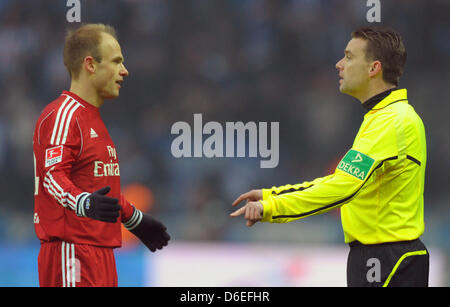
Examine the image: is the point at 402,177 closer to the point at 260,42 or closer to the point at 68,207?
the point at 68,207

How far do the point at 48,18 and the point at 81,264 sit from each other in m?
7.33

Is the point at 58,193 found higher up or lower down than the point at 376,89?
lower down

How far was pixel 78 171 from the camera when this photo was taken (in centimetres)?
363

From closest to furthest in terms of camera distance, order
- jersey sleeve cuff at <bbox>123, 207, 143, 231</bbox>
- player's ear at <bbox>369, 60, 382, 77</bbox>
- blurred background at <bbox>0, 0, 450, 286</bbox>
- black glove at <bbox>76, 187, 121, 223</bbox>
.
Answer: black glove at <bbox>76, 187, 121, 223</bbox> < player's ear at <bbox>369, 60, 382, 77</bbox> < jersey sleeve cuff at <bbox>123, 207, 143, 231</bbox> < blurred background at <bbox>0, 0, 450, 286</bbox>

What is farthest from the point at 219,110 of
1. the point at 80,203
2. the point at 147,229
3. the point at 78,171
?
the point at 80,203

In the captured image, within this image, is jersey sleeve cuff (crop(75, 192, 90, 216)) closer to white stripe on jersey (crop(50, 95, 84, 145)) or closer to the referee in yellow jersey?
white stripe on jersey (crop(50, 95, 84, 145))

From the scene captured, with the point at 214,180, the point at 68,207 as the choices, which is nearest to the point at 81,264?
the point at 68,207

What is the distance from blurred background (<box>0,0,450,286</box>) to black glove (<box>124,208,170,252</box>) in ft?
9.73

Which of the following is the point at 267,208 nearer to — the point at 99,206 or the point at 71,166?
the point at 99,206

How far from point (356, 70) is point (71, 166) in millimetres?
1499

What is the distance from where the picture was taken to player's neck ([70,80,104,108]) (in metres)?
3.80

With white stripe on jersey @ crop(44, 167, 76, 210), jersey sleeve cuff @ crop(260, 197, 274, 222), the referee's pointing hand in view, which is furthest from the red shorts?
jersey sleeve cuff @ crop(260, 197, 274, 222)

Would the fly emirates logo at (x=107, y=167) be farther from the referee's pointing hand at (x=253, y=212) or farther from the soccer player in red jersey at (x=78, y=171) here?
the referee's pointing hand at (x=253, y=212)

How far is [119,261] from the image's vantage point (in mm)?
7223
